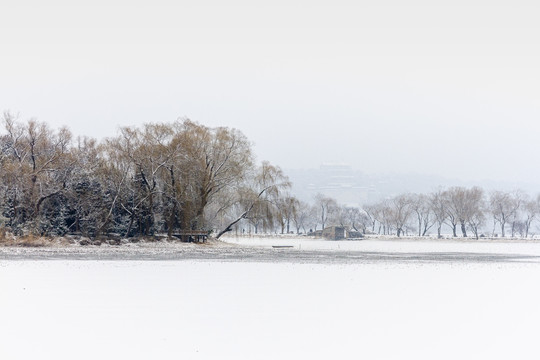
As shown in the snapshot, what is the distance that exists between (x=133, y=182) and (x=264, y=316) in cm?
4506

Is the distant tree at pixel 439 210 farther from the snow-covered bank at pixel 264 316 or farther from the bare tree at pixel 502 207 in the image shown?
the snow-covered bank at pixel 264 316

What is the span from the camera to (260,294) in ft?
59.5

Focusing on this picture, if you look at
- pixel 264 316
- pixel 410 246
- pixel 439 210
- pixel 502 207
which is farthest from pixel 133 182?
pixel 502 207

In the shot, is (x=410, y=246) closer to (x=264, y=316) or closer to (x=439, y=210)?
(x=264, y=316)

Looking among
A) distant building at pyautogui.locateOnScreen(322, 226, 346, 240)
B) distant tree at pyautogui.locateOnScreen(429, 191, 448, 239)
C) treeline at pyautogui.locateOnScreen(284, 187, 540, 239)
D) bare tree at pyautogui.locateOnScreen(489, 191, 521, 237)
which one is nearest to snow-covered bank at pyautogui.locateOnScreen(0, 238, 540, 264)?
distant building at pyautogui.locateOnScreen(322, 226, 346, 240)

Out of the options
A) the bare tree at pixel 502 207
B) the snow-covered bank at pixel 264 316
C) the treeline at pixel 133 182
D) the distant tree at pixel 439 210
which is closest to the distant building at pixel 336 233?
the distant tree at pixel 439 210

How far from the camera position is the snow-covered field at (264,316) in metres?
11.6

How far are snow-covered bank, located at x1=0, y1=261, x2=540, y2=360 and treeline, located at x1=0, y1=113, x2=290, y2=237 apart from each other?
32252mm

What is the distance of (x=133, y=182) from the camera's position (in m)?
57.7

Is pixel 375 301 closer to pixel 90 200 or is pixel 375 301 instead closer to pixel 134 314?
pixel 134 314

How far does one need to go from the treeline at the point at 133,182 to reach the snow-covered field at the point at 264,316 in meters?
31.9

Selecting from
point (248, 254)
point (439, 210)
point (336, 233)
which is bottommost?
point (248, 254)

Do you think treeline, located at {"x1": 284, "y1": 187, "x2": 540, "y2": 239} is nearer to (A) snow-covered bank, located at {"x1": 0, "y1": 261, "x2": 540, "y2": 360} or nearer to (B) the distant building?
(B) the distant building

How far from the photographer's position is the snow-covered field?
456 inches
